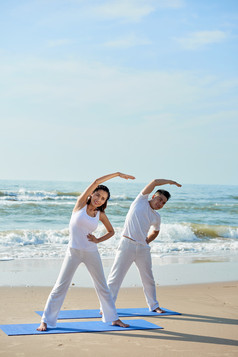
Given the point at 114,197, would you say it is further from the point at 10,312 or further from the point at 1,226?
the point at 10,312

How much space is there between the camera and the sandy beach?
4816 millimetres

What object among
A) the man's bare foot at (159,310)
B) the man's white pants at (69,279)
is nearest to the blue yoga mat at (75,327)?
the man's white pants at (69,279)

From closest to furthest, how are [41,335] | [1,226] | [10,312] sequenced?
[41,335] → [10,312] → [1,226]

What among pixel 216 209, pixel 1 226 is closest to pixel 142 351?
pixel 1 226

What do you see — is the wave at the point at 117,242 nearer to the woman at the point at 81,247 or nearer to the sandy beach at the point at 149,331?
the sandy beach at the point at 149,331

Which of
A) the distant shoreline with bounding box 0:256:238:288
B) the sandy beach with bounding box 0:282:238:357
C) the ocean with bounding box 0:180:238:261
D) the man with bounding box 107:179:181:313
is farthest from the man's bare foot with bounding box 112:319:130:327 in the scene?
the ocean with bounding box 0:180:238:261

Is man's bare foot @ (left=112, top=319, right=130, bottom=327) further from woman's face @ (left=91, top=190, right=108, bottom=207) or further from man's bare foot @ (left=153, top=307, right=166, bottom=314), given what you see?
woman's face @ (left=91, top=190, right=108, bottom=207)

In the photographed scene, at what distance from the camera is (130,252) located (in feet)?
20.7

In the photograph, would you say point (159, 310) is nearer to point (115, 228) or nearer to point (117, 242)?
point (117, 242)

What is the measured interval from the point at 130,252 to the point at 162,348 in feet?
5.08

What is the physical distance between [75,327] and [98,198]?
1356mm

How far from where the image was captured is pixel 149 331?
554cm

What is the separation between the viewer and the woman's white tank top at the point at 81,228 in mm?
5332

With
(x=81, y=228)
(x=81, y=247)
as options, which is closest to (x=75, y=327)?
(x=81, y=247)
